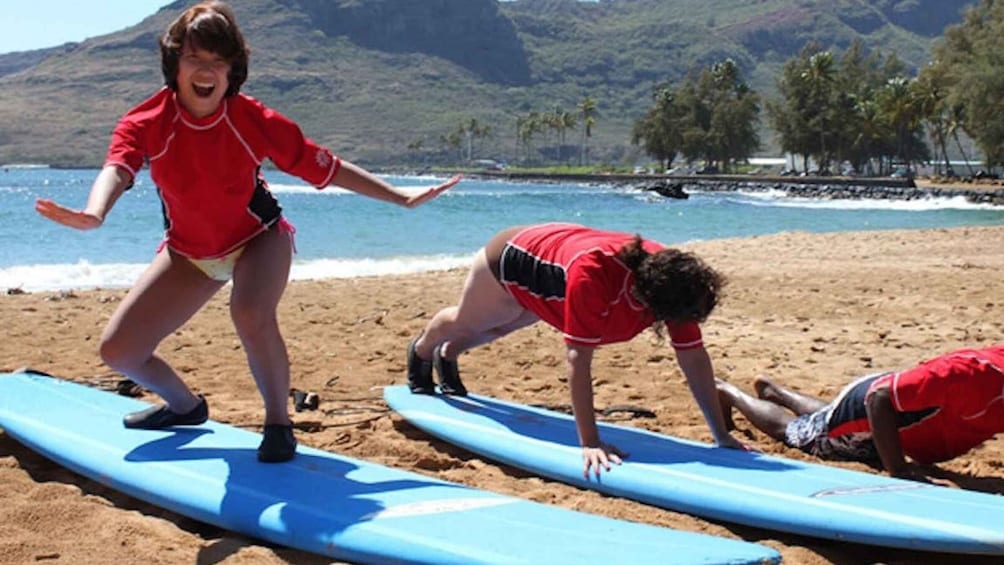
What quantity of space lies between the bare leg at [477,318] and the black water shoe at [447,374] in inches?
1.2

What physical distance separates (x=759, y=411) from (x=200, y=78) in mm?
3174

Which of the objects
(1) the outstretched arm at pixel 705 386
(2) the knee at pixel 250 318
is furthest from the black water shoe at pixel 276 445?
(1) the outstretched arm at pixel 705 386

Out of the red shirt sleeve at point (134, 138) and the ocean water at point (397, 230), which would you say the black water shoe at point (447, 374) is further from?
the ocean water at point (397, 230)

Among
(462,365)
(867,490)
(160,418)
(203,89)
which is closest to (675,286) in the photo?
(867,490)

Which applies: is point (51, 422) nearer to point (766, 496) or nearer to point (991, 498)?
point (766, 496)

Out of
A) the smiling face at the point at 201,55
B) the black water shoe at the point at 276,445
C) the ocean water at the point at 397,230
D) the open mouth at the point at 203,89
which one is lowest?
the ocean water at the point at 397,230

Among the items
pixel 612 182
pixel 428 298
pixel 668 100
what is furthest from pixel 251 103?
pixel 668 100

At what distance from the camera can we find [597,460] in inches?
181

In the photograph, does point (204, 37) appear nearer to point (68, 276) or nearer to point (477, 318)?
point (477, 318)

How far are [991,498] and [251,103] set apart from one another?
3247 millimetres

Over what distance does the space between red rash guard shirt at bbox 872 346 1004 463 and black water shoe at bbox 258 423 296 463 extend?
2.49 meters

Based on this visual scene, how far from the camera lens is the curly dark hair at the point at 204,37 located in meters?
4.16

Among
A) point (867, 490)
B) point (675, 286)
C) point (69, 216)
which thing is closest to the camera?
point (69, 216)

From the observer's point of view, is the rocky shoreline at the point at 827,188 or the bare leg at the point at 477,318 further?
the rocky shoreline at the point at 827,188
